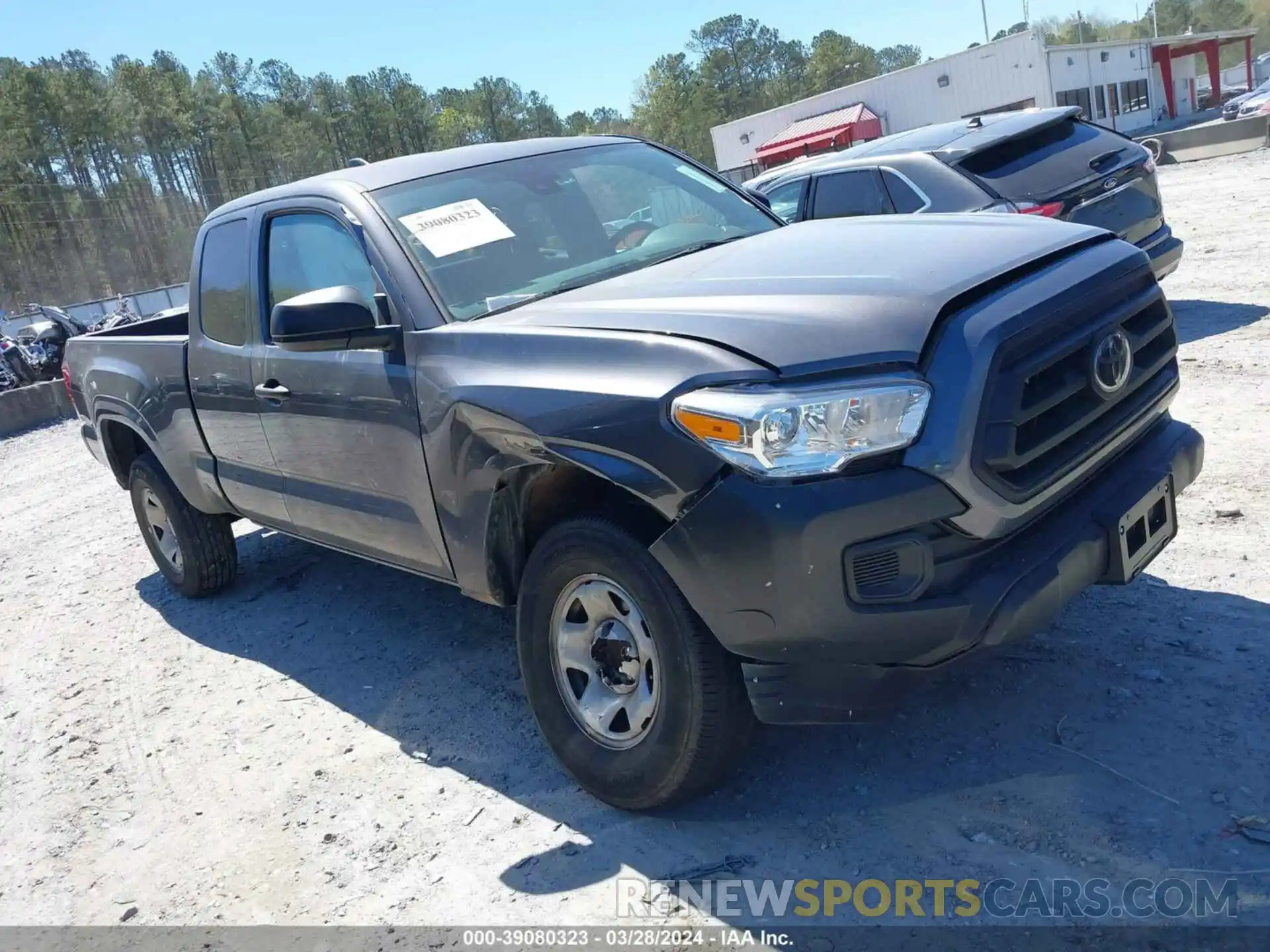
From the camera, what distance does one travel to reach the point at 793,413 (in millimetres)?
2490

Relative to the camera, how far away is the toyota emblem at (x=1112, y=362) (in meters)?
2.83

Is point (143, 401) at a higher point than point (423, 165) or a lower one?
lower

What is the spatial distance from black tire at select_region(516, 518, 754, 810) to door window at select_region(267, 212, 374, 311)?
126cm

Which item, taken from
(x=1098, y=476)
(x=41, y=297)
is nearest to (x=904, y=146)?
(x=1098, y=476)

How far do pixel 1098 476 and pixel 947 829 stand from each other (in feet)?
3.54

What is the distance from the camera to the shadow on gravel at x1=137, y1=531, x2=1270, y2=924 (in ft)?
9.12

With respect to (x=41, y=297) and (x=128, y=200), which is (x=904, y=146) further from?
(x=128, y=200)

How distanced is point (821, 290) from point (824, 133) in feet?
165

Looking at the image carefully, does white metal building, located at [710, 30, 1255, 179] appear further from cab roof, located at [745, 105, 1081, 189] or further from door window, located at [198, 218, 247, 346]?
door window, located at [198, 218, 247, 346]

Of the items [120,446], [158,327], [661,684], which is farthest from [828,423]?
[158,327]

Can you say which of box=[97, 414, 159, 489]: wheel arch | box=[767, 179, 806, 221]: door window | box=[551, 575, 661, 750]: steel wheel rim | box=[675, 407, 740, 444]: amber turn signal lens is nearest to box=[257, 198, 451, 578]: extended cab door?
box=[551, 575, 661, 750]: steel wheel rim

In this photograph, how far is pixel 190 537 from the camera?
18.7 ft

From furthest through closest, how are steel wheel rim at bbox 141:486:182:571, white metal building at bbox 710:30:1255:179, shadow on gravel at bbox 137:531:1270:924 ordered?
1. white metal building at bbox 710:30:1255:179
2. steel wheel rim at bbox 141:486:182:571
3. shadow on gravel at bbox 137:531:1270:924

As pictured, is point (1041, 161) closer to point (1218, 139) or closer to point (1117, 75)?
point (1218, 139)
